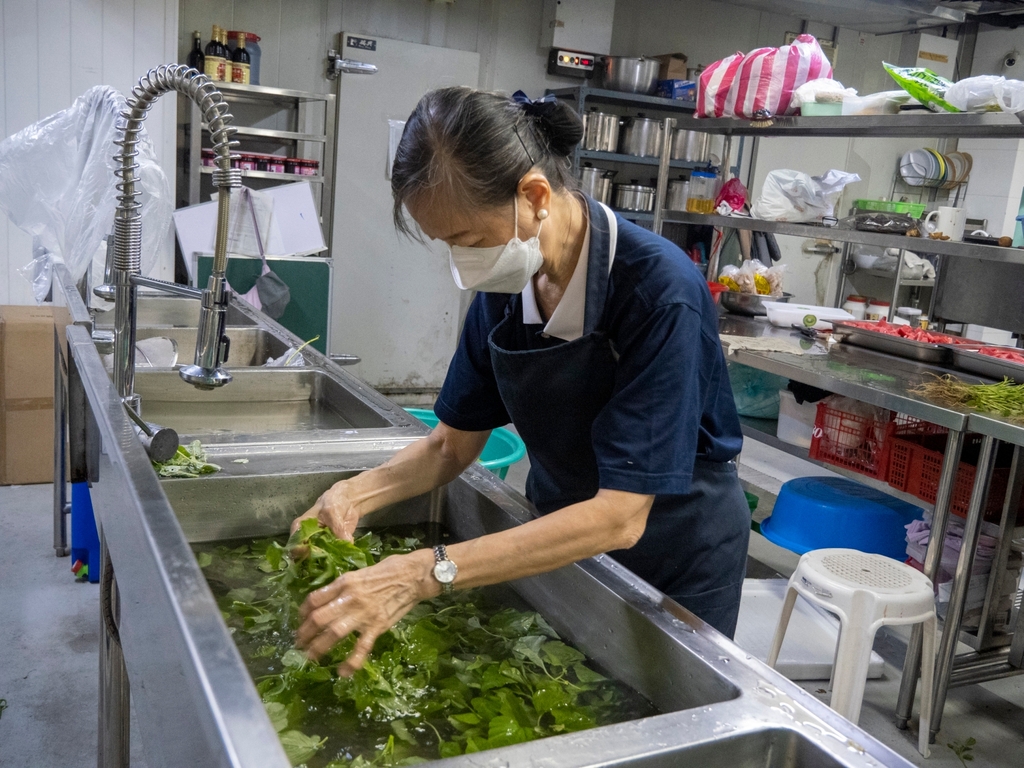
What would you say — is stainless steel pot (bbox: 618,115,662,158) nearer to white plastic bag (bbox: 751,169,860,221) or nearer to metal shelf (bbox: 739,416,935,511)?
white plastic bag (bbox: 751,169,860,221)

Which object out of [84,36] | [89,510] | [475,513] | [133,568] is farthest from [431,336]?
[133,568]

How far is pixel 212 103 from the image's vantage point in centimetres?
150

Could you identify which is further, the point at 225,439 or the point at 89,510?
the point at 89,510

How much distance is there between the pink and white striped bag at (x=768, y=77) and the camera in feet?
12.8

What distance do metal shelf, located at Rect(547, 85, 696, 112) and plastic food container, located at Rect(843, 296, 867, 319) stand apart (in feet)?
7.01

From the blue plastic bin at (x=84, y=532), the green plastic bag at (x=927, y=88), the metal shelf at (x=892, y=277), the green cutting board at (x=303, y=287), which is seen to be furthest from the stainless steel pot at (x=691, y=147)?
the blue plastic bin at (x=84, y=532)

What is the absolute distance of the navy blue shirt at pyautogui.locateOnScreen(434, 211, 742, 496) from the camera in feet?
4.16

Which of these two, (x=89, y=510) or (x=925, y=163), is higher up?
(x=925, y=163)

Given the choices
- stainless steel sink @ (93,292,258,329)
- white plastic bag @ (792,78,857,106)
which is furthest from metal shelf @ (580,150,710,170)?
stainless steel sink @ (93,292,258,329)

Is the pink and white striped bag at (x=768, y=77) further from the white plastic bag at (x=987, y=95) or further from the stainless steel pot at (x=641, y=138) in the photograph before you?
the stainless steel pot at (x=641, y=138)

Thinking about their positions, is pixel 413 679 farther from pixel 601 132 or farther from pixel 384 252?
pixel 601 132

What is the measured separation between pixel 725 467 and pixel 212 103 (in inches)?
43.7

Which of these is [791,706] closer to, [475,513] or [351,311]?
[475,513]

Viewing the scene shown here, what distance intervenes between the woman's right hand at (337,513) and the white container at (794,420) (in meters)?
2.47
